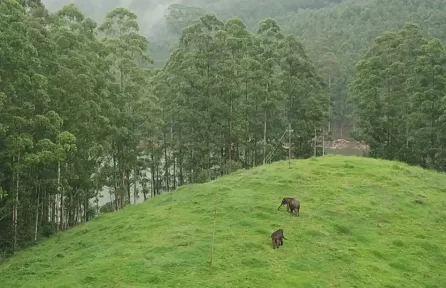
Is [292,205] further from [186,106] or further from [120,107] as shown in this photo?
[186,106]

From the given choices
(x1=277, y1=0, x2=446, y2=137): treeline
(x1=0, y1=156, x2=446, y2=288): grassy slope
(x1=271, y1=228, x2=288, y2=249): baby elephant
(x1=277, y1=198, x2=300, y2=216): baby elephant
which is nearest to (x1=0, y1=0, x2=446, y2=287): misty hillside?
(x1=0, y1=156, x2=446, y2=288): grassy slope

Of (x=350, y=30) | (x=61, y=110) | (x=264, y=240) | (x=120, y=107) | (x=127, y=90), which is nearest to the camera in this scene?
(x=264, y=240)

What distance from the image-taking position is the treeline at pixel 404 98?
48.6m

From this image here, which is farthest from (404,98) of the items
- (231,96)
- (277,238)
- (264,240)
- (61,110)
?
(277,238)

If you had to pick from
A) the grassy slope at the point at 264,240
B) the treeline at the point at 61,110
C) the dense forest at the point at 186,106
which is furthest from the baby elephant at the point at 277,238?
the dense forest at the point at 186,106

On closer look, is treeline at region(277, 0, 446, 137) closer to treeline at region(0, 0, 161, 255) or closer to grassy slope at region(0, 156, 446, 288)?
treeline at region(0, 0, 161, 255)

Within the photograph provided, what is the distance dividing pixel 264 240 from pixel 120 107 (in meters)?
22.7

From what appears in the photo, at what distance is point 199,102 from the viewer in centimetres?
4681

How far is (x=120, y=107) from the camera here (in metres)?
41.7

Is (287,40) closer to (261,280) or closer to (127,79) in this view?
(127,79)

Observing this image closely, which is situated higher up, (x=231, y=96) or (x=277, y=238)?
(x=231, y=96)

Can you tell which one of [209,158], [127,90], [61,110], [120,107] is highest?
[127,90]

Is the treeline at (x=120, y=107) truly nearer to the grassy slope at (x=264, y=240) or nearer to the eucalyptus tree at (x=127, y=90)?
the eucalyptus tree at (x=127, y=90)

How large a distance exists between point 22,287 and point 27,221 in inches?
608
